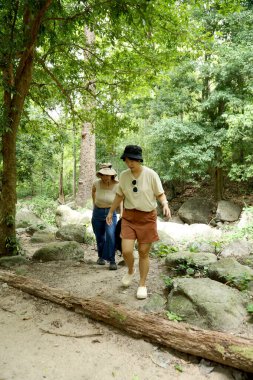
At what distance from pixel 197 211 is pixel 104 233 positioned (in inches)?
402

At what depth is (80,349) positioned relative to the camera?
292 cm

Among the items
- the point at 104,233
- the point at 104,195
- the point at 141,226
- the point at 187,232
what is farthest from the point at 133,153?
the point at 187,232

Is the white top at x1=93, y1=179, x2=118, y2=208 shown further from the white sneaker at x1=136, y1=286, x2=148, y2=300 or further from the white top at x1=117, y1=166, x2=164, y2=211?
the white sneaker at x1=136, y1=286, x2=148, y2=300

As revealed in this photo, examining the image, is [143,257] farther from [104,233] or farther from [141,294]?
[104,233]

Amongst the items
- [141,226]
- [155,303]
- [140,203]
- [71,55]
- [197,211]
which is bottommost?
[197,211]

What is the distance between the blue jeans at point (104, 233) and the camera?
16.6 ft

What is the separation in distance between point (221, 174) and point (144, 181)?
12484 mm

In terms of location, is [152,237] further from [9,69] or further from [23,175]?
[23,175]

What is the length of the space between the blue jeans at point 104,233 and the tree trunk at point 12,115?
1518 millimetres

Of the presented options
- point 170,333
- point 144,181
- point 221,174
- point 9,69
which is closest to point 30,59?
point 9,69

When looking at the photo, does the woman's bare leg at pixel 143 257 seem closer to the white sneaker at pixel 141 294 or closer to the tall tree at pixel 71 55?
the white sneaker at pixel 141 294

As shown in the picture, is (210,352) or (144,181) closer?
(210,352)

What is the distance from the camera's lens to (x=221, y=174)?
15.2 m

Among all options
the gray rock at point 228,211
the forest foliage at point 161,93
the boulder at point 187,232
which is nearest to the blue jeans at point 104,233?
the forest foliage at point 161,93
